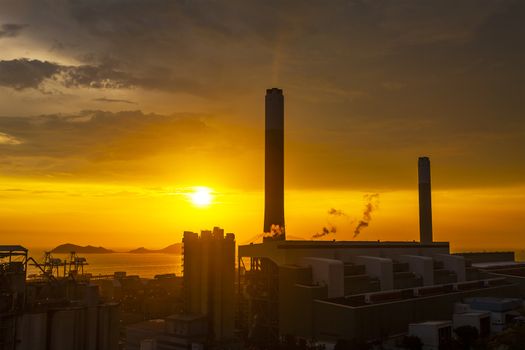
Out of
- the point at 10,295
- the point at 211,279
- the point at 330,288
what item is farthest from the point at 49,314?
the point at 330,288

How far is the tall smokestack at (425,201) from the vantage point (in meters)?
137

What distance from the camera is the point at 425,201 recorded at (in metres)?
138

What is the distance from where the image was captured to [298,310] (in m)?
70.9

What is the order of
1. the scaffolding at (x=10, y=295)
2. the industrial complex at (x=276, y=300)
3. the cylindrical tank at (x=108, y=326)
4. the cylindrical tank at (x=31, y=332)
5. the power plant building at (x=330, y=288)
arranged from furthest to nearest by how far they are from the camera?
the power plant building at (x=330, y=288)
the cylindrical tank at (x=108, y=326)
the industrial complex at (x=276, y=300)
the cylindrical tank at (x=31, y=332)
the scaffolding at (x=10, y=295)

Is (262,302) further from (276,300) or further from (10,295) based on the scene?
(10,295)

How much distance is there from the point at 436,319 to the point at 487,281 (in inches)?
1071

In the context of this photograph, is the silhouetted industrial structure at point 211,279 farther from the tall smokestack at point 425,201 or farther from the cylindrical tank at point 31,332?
the tall smokestack at point 425,201

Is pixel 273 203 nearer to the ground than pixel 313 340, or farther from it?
farther from it

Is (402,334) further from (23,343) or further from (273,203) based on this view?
(23,343)

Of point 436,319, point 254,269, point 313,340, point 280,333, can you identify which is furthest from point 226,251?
point 436,319

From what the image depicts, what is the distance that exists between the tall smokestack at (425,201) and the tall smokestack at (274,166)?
179 ft

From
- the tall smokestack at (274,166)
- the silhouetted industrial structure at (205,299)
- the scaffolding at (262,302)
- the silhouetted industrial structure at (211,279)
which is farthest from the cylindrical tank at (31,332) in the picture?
the tall smokestack at (274,166)

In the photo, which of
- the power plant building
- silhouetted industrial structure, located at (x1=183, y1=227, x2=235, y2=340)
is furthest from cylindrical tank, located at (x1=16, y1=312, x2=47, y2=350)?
the power plant building

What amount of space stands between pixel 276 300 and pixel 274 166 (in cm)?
2838
